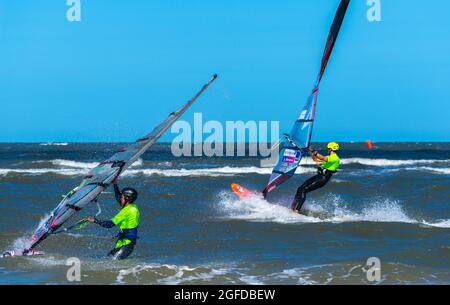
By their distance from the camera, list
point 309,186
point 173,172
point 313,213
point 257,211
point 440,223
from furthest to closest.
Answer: point 173,172 < point 257,211 < point 313,213 < point 309,186 < point 440,223

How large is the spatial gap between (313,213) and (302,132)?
5.57 feet

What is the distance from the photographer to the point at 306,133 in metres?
11.3

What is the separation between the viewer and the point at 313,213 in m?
12.2

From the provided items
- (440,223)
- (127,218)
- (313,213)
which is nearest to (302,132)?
(313,213)

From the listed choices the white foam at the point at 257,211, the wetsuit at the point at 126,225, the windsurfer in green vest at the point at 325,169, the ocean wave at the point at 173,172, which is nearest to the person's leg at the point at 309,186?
the windsurfer in green vest at the point at 325,169

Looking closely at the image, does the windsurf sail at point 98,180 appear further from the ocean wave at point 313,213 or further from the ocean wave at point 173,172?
the ocean wave at point 173,172

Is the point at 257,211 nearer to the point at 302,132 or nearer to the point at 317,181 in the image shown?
the point at 317,181

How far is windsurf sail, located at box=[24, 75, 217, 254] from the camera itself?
7113mm

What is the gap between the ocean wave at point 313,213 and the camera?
11.5 m

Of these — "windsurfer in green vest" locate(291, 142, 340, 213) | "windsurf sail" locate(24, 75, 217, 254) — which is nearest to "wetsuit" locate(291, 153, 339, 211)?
"windsurfer in green vest" locate(291, 142, 340, 213)

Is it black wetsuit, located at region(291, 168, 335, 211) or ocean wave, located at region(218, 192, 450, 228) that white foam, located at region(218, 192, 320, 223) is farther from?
black wetsuit, located at region(291, 168, 335, 211)

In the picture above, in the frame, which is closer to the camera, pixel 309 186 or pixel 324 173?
pixel 324 173

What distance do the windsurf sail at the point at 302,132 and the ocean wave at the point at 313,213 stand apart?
2.41 feet

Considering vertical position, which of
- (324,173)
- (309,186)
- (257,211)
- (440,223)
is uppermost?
(324,173)
